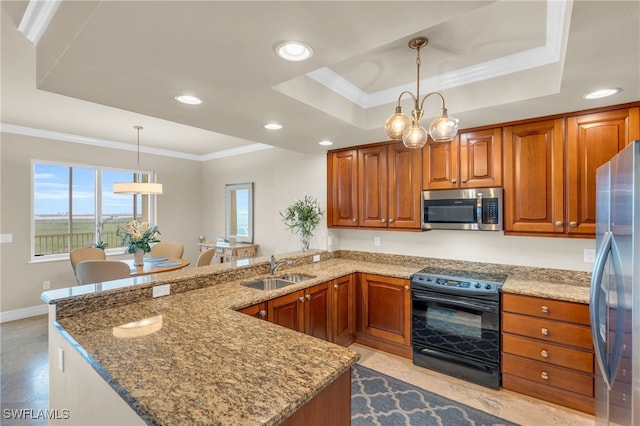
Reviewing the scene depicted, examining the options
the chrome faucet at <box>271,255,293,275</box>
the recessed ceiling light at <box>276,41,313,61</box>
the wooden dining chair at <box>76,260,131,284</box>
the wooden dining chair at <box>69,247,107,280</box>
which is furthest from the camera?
the wooden dining chair at <box>69,247,107,280</box>

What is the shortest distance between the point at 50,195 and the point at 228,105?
13.7 ft

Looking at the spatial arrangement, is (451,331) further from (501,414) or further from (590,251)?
(590,251)

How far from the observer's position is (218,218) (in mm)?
5984

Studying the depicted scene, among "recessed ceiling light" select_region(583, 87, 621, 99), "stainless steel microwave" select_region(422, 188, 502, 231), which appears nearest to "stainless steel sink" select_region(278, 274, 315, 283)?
"stainless steel microwave" select_region(422, 188, 502, 231)

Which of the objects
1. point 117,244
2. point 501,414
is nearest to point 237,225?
point 117,244

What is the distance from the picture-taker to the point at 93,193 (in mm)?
4973

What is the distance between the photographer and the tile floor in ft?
7.23

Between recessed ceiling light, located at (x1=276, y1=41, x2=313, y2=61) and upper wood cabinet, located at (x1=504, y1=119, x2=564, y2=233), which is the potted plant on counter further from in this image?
recessed ceiling light, located at (x1=276, y1=41, x2=313, y2=61)

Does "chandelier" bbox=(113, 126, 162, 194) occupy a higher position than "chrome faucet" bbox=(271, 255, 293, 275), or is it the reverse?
"chandelier" bbox=(113, 126, 162, 194)

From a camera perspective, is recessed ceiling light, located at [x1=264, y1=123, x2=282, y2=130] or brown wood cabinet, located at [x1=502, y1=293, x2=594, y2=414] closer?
brown wood cabinet, located at [x1=502, y1=293, x2=594, y2=414]

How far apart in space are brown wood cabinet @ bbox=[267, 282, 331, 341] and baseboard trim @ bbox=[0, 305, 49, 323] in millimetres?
4215

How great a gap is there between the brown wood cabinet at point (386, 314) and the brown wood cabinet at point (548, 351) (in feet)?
2.79

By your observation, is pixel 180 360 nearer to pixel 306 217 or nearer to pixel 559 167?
pixel 306 217

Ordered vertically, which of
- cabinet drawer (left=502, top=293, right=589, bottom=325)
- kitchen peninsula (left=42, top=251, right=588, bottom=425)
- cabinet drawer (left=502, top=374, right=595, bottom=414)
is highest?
kitchen peninsula (left=42, top=251, right=588, bottom=425)
